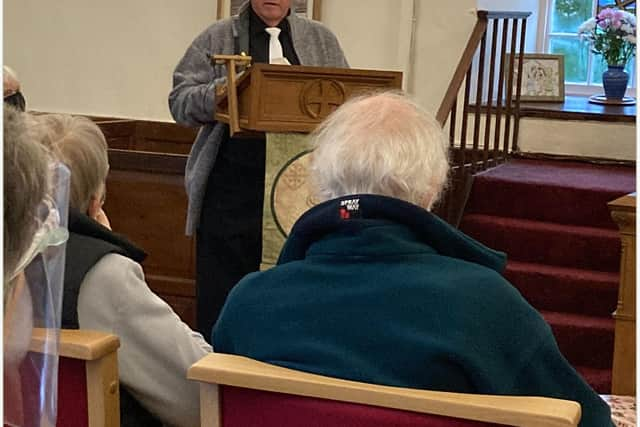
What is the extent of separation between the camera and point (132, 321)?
1.89 m

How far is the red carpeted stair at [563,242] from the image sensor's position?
4465mm

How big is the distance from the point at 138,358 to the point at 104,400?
0.70 feet

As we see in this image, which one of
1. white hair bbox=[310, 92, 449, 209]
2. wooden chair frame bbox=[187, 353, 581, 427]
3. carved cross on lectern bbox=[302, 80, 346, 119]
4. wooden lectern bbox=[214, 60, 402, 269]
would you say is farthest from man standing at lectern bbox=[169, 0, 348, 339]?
wooden chair frame bbox=[187, 353, 581, 427]

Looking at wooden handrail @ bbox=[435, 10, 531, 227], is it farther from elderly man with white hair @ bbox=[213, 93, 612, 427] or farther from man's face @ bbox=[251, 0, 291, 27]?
elderly man with white hair @ bbox=[213, 93, 612, 427]

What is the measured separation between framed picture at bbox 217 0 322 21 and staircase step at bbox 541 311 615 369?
2.76 m

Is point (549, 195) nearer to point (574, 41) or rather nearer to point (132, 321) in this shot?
point (574, 41)

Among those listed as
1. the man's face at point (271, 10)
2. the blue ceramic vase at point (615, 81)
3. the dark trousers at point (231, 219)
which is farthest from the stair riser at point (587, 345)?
the blue ceramic vase at point (615, 81)

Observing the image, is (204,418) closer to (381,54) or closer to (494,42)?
(494,42)

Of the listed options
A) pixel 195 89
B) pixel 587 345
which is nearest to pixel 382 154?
pixel 195 89

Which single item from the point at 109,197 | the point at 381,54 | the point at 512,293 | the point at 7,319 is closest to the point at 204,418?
the point at 7,319

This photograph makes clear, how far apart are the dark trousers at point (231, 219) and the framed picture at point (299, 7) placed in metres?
3.21

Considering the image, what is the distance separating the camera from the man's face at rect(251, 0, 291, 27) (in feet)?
11.0

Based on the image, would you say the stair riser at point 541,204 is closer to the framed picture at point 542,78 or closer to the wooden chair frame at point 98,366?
the framed picture at point 542,78

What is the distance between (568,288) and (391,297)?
3306 mm
